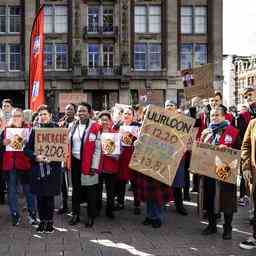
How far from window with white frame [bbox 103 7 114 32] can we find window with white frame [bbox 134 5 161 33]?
2.08m

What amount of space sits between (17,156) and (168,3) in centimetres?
4114

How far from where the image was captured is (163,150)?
8.47m

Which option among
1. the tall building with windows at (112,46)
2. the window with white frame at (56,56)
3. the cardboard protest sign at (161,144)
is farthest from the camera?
the window with white frame at (56,56)

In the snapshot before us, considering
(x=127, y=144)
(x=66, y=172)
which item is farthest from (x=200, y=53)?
(x=127, y=144)

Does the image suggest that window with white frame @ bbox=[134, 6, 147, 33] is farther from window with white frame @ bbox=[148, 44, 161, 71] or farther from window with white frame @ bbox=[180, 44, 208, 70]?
window with white frame @ bbox=[180, 44, 208, 70]

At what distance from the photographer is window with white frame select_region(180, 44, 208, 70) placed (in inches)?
1908

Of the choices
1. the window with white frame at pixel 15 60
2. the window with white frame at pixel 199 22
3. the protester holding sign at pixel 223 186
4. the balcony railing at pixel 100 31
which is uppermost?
the window with white frame at pixel 199 22

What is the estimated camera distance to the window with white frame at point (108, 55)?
1879 inches

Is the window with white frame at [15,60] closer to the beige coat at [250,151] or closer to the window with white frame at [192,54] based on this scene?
the window with white frame at [192,54]

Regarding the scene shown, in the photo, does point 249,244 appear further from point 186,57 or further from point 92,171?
point 186,57

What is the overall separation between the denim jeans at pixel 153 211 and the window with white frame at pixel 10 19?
137ft

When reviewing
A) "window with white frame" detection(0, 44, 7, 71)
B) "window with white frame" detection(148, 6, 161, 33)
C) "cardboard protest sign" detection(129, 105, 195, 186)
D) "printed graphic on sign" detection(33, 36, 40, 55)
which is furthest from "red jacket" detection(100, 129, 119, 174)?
"window with white frame" detection(0, 44, 7, 71)

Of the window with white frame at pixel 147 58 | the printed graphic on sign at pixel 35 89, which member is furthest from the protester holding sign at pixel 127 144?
the window with white frame at pixel 147 58

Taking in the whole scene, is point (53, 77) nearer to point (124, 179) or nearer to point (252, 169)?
point (124, 179)
